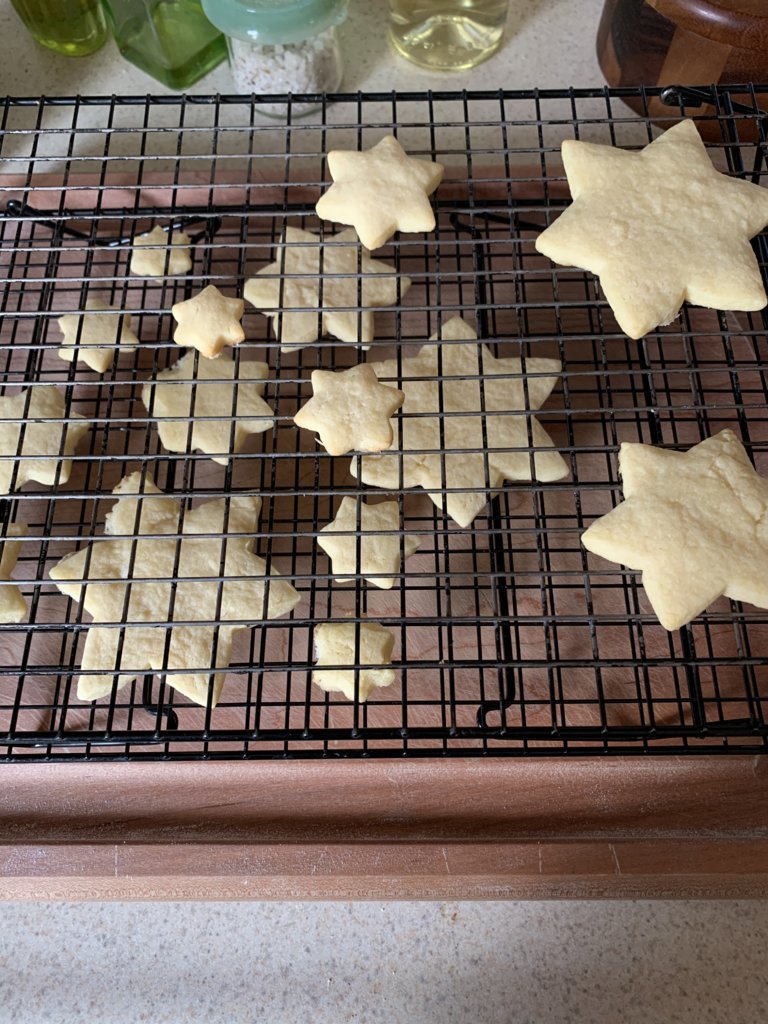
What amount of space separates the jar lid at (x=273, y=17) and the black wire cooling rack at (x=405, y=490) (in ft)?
0.34

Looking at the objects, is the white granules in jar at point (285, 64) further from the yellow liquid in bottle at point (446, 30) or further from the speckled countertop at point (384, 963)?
the speckled countertop at point (384, 963)

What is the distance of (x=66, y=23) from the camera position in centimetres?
114

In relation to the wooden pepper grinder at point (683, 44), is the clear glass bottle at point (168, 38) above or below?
below

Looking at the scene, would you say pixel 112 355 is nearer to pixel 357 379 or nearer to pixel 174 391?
pixel 174 391

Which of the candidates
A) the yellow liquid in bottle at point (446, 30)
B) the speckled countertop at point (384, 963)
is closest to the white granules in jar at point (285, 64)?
the yellow liquid in bottle at point (446, 30)

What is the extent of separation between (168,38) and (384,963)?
3.82ft

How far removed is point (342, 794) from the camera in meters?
0.79

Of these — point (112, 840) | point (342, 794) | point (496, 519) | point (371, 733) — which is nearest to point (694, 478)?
point (496, 519)

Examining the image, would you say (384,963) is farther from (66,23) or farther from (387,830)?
(66,23)

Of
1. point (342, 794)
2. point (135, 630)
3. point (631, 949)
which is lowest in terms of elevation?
point (631, 949)

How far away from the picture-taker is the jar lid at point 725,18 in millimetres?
766

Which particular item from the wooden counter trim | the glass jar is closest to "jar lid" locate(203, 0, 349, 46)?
the glass jar

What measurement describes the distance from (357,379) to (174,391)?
A: 10.3 inches

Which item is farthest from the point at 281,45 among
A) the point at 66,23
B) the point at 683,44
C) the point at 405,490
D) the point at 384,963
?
the point at 384,963
